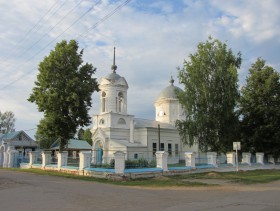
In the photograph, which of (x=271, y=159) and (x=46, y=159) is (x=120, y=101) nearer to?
(x=46, y=159)

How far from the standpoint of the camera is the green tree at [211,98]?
31500 mm

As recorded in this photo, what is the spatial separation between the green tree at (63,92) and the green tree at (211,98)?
402 inches

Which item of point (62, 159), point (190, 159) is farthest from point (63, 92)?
point (190, 159)

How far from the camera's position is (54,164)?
27.6 metres

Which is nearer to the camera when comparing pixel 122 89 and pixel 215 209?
pixel 215 209

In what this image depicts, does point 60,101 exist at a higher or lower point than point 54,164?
higher

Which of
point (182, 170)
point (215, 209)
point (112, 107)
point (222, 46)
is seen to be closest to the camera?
point (215, 209)

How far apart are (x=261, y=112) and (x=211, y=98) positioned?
6406 mm

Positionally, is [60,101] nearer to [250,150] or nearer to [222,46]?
[222,46]

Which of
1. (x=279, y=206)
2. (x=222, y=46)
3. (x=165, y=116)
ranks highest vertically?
(x=222, y=46)

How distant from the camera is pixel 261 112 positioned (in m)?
34.3

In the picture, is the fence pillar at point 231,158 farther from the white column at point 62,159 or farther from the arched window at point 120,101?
the arched window at point 120,101

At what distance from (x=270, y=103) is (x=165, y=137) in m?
15.2

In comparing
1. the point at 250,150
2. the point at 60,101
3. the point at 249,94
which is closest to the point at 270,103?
the point at 249,94
